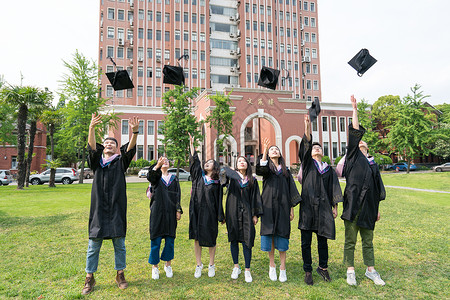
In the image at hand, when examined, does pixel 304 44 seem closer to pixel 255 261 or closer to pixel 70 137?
pixel 70 137

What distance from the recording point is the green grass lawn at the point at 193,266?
3.65 meters

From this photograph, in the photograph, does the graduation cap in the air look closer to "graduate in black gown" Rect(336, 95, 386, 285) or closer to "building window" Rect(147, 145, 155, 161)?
"graduate in black gown" Rect(336, 95, 386, 285)

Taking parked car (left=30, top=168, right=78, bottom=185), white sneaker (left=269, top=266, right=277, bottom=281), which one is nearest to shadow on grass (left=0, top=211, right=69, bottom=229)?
white sneaker (left=269, top=266, right=277, bottom=281)

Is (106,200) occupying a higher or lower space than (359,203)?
higher

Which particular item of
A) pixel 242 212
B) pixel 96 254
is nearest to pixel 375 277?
pixel 242 212

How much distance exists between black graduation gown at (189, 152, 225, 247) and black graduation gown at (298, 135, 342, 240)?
134cm

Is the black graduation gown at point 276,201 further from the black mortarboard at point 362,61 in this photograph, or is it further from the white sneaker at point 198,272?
the black mortarboard at point 362,61

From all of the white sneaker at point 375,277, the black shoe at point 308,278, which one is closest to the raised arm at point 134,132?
the black shoe at point 308,278

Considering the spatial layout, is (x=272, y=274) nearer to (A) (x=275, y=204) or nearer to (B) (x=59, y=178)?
(A) (x=275, y=204)

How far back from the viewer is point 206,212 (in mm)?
4234

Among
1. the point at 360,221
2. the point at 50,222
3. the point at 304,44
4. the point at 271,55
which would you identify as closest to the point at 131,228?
the point at 50,222

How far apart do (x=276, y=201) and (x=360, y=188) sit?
131 centimetres

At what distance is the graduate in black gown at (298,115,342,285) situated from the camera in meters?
3.96

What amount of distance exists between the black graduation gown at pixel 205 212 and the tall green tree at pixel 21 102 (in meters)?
17.7
